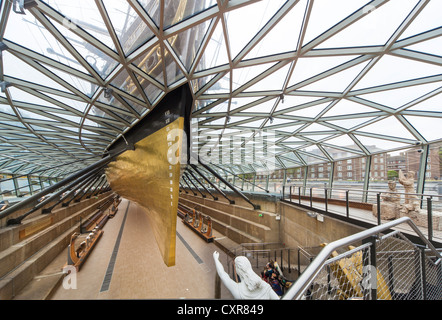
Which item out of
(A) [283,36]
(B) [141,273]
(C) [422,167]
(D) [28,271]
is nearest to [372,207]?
(C) [422,167]

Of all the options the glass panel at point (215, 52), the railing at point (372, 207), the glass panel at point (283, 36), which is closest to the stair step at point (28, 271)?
the glass panel at point (215, 52)

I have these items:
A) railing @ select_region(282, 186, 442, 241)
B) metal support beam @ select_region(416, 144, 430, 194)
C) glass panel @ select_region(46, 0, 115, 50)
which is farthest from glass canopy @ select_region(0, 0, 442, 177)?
railing @ select_region(282, 186, 442, 241)

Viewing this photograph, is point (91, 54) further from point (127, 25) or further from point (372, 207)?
point (372, 207)

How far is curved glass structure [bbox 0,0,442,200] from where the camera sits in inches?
158

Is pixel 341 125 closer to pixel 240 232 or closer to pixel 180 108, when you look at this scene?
pixel 240 232

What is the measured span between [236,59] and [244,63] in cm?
31

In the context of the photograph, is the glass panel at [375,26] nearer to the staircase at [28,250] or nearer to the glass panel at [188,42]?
the glass panel at [188,42]

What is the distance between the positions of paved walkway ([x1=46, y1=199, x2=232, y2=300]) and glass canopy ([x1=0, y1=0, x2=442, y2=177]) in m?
6.65

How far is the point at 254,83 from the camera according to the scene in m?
6.83

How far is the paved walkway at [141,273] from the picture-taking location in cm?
562

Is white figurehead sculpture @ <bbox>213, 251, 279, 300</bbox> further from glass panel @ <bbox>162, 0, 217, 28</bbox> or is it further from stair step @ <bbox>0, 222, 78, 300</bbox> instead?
stair step @ <bbox>0, 222, 78, 300</bbox>

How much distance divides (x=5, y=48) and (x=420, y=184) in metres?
15.6
